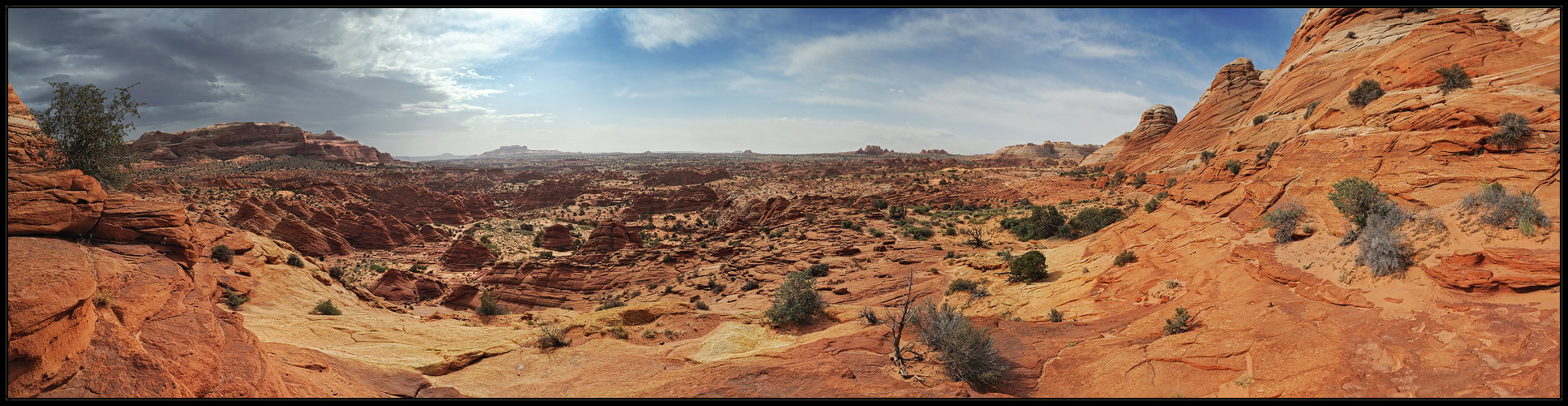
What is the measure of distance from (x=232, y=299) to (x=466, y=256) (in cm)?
2173

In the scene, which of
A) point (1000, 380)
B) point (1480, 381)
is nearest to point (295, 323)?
point (1000, 380)

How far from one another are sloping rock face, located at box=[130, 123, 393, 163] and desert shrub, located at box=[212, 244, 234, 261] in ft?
349

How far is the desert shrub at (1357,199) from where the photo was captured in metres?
9.31

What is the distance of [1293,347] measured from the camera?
22.4 ft

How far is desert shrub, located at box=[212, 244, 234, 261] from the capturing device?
1252cm

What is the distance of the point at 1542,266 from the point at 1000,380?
7.07 m

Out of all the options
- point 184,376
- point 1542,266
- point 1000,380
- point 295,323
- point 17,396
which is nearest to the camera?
point 17,396

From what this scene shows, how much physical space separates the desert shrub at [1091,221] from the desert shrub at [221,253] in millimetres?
31248

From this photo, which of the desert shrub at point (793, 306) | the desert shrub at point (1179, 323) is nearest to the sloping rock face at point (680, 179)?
the desert shrub at point (793, 306)

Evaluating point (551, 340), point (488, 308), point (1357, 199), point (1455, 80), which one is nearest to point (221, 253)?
point (488, 308)

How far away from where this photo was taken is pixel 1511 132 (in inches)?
351

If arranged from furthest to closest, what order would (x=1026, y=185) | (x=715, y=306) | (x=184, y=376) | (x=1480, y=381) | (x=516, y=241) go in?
1. (x=1026, y=185)
2. (x=516, y=241)
3. (x=715, y=306)
4. (x=1480, y=381)
5. (x=184, y=376)

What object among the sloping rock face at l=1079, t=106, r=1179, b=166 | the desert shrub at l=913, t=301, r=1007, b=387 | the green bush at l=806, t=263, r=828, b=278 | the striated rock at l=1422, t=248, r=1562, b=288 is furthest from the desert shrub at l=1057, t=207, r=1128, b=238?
the sloping rock face at l=1079, t=106, r=1179, b=166

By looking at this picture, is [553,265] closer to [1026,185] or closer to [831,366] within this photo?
[831,366]
